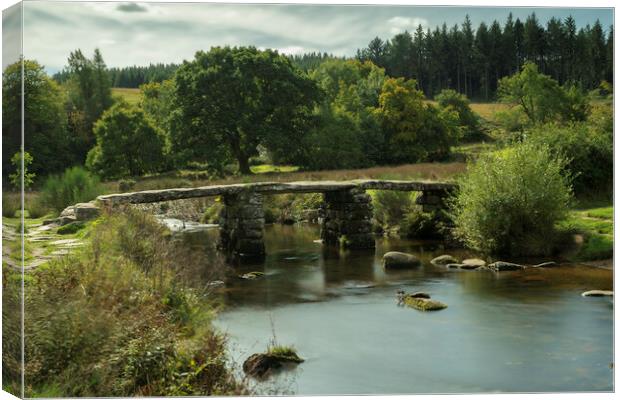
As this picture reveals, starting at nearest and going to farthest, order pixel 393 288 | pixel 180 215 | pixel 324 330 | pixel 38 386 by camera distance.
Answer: pixel 38 386 < pixel 324 330 < pixel 393 288 < pixel 180 215

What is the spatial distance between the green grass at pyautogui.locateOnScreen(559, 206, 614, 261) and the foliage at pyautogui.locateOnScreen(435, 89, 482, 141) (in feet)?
13.3

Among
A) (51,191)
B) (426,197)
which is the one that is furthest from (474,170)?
(51,191)

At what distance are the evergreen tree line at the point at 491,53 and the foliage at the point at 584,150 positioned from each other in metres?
7.31

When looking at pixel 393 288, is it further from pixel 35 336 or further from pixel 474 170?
pixel 35 336

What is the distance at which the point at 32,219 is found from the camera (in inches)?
534

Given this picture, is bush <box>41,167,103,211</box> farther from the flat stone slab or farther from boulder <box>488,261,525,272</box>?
boulder <box>488,261,525,272</box>

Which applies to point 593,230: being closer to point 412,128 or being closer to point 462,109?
point 462,109

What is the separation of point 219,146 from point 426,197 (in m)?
12.2

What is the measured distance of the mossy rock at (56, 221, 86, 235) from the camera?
Result: 14102 mm

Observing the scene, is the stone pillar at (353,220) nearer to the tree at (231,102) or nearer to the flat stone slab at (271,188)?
the flat stone slab at (271,188)

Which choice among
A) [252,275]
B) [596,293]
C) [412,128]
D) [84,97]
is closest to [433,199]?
[412,128]

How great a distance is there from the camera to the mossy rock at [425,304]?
15.7 m

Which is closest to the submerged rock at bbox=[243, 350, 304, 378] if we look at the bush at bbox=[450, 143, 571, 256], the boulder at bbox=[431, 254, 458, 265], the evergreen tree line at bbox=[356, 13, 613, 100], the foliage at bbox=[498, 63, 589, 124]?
the evergreen tree line at bbox=[356, 13, 613, 100]

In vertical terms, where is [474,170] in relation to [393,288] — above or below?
above
